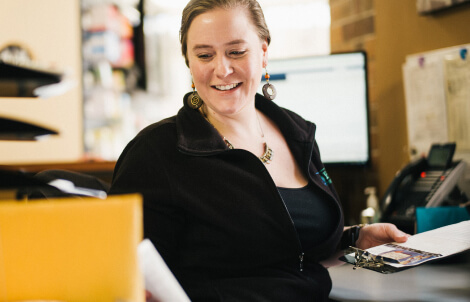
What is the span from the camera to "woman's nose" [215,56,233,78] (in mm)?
1189

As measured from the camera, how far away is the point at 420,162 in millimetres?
1679

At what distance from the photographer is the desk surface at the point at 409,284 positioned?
102cm

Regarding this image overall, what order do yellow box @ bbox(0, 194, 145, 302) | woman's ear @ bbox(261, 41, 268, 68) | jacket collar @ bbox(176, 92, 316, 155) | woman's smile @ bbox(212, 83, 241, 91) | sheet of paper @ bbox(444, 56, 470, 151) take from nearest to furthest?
yellow box @ bbox(0, 194, 145, 302)
jacket collar @ bbox(176, 92, 316, 155)
woman's smile @ bbox(212, 83, 241, 91)
woman's ear @ bbox(261, 41, 268, 68)
sheet of paper @ bbox(444, 56, 470, 151)

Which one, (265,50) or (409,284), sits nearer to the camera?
(409,284)

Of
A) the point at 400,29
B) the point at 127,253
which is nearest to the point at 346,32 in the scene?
the point at 400,29

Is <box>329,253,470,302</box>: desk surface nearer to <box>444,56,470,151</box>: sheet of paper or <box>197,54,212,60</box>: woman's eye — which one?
<box>444,56,470,151</box>: sheet of paper

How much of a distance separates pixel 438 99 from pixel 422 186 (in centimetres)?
37

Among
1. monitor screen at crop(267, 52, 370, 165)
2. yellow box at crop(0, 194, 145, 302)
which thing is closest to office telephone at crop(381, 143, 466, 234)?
monitor screen at crop(267, 52, 370, 165)

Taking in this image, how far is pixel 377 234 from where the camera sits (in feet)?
4.25

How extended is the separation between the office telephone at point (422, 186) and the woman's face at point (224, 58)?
2.20ft

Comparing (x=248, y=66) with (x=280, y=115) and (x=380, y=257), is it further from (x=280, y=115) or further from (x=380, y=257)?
(x=380, y=257)

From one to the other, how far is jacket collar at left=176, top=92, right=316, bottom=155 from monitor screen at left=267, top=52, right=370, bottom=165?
0.62m

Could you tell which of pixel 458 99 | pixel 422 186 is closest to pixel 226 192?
pixel 422 186

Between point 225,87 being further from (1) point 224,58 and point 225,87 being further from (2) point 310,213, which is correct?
(2) point 310,213
